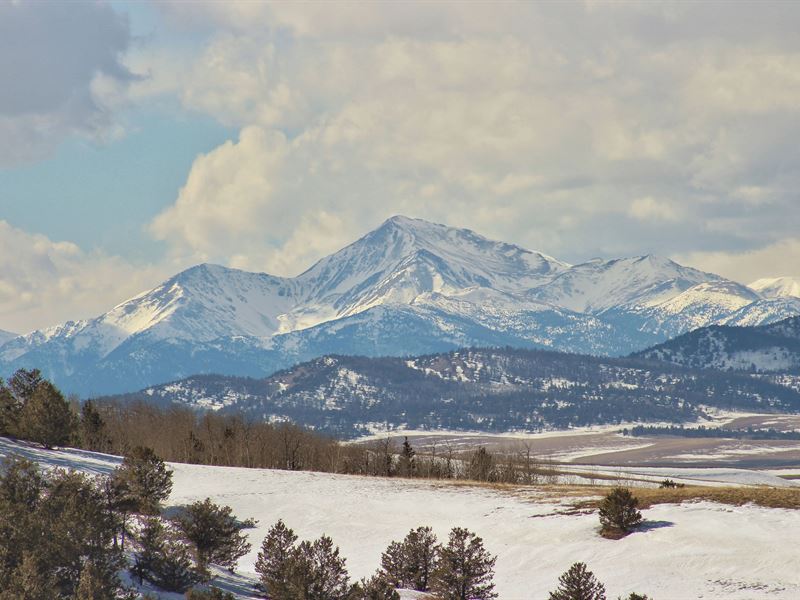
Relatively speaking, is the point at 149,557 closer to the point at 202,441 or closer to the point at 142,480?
the point at 142,480

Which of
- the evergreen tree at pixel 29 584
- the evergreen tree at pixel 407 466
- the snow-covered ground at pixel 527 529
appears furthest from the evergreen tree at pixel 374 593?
the evergreen tree at pixel 407 466

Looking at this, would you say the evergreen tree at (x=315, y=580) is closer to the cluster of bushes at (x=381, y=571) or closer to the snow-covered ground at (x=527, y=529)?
the cluster of bushes at (x=381, y=571)

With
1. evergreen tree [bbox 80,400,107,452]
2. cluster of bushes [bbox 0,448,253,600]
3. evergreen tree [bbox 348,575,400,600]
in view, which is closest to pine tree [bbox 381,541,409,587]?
cluster of bushes [bbox 0,448,253,600]

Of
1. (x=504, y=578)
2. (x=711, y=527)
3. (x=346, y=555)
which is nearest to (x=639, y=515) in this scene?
(x=711, y=527)

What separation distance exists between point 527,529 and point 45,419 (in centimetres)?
4983

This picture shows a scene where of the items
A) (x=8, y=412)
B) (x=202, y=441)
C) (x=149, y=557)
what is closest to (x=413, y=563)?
(x=149, y=557)

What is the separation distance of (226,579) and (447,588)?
11412 millimetres

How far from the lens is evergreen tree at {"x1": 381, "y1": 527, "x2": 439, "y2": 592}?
192 ft

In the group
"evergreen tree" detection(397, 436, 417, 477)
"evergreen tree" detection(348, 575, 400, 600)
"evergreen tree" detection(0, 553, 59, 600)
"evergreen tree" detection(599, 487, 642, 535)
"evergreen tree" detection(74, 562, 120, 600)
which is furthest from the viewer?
"evergreen tree" detection(397, 436, 417, 477)

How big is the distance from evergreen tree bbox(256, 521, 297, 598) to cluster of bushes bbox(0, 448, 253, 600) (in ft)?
9.16

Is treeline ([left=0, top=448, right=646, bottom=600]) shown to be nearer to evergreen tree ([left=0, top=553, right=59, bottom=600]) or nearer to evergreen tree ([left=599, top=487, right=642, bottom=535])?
evergreen tree ([left=0, top=553, right=59, bottom=600])

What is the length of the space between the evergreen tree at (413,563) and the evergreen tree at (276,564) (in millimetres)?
6815

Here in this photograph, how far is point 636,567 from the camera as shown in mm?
58156

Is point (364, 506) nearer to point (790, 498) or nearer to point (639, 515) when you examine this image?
point (639, 515)
